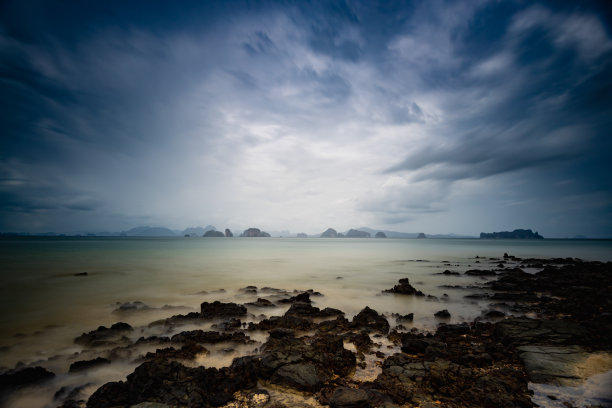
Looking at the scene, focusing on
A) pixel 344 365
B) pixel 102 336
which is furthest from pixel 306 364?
pixel 102 336

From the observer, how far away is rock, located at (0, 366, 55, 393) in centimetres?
618

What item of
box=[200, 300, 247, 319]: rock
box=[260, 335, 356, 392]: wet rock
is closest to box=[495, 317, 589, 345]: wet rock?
box=[260, 335, 356, 392]: wet rock

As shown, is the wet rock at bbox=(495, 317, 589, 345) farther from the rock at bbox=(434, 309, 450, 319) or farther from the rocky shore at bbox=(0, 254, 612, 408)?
the rock at bbox=(434, 309, 450, 319)

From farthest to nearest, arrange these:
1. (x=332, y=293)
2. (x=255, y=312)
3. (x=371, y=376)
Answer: (x=332, y=293), (x=255, y=312), (x=371, y=376)

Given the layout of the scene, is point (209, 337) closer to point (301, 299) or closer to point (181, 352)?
point (181, 352)

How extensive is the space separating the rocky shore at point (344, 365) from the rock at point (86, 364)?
0.02m

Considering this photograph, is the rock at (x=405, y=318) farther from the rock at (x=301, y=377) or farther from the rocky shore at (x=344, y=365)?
the rock at (x=301, y=377)

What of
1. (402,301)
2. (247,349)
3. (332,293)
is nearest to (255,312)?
(247,349)

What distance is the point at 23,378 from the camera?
20.9 ft

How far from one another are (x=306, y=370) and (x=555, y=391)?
18.3 feet

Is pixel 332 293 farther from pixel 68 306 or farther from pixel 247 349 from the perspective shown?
pixel 68 306

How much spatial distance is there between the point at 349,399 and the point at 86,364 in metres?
7.43

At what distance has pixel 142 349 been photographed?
8.45m

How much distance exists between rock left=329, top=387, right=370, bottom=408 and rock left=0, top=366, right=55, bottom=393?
7.46m
